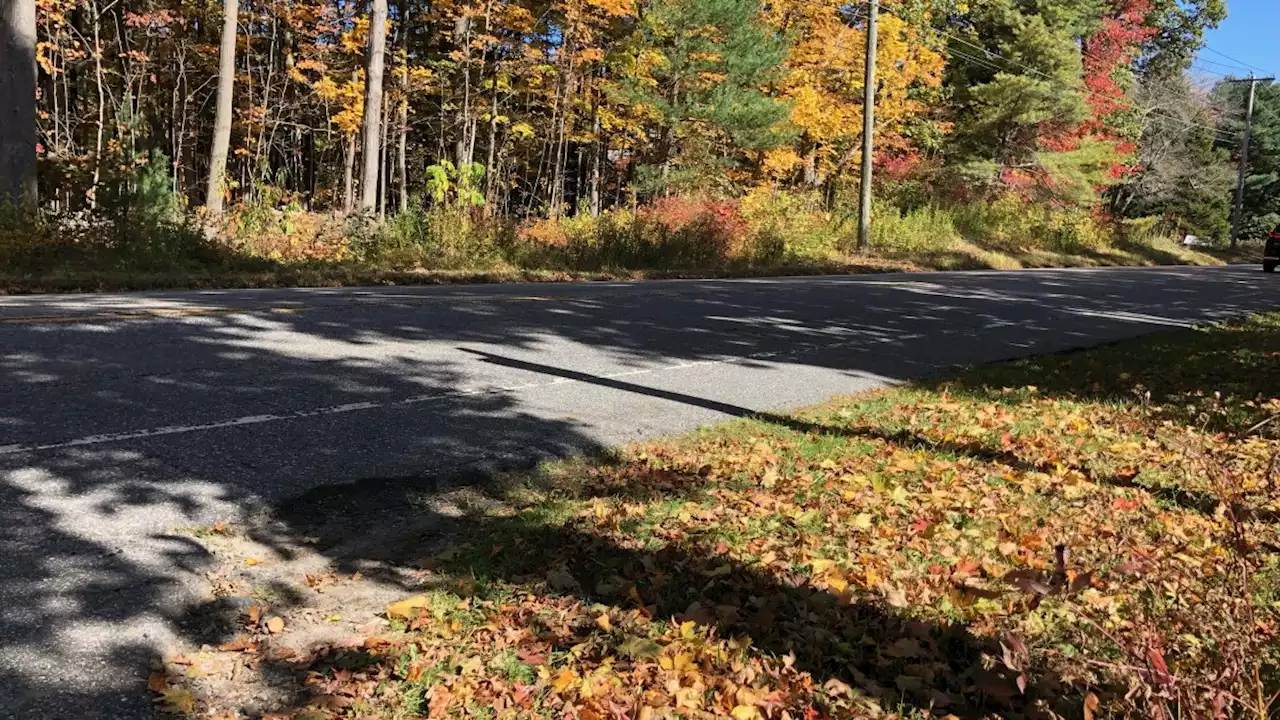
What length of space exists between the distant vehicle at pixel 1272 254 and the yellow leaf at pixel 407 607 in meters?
35.0

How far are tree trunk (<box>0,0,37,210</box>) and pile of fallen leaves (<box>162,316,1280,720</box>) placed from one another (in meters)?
14.4

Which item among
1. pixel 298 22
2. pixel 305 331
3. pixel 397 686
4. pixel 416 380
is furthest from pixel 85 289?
pixel 298 22

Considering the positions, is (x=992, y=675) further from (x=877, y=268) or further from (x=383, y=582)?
(x=877, y=268)

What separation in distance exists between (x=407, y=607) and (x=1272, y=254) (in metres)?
36.6

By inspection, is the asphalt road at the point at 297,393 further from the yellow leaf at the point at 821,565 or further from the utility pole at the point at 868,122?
the utility pole at the point at 868,122

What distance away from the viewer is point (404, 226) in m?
17.4

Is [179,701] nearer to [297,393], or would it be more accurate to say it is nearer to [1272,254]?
[297,393]

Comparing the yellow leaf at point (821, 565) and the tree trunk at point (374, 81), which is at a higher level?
the tree trunk at point (374, 81)

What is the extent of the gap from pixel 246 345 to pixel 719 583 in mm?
5114

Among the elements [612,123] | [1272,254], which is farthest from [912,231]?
[1272,254]

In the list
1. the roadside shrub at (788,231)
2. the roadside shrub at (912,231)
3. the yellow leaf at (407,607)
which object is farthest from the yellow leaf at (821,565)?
the roadside shrub at (912,231)

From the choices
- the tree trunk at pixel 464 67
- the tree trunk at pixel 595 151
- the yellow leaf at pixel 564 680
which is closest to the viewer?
the yellow leaf at pixel 564 680

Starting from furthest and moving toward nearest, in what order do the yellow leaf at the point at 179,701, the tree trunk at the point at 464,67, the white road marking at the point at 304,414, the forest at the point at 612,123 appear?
1. the tree trunk at the point at 464,67
2. the forest at the point at 612,123
3. the white road marking at the point at 304,414
4. the yellow leaf at the point at 179,701

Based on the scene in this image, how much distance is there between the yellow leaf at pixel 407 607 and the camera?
3180 mm
